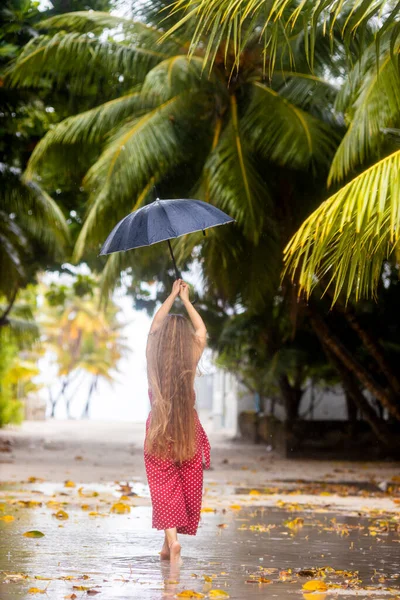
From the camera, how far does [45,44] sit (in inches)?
567

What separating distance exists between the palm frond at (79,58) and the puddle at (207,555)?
703cm

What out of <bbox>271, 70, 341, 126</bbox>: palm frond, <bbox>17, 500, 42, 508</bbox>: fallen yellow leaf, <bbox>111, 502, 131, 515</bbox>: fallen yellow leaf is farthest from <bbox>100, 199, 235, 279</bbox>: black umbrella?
<bbox>271, 70, 341, 126</bbox>: palm frond

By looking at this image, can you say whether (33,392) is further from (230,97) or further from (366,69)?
(366,69)

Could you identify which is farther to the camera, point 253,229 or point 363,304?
point 363,304

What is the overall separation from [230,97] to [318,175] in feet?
5.66

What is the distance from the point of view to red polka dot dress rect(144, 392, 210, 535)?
21.4 ft

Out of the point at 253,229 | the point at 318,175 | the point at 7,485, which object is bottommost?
the point at 7,485

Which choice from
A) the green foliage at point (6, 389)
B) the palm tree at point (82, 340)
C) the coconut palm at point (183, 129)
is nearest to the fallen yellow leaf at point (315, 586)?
the coconut palm at point (183, 129)

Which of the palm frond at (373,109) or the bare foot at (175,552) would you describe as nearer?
the bare foot at (175,552)

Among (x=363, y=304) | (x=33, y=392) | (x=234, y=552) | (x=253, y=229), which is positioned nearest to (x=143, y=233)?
(x=234, y=552)

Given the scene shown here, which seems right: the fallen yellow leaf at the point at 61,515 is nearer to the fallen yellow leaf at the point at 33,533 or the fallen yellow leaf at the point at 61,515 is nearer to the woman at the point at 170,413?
the fallen yellow leaf at the point at 33,533

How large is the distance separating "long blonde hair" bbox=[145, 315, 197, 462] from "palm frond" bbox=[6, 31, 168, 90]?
874 cm

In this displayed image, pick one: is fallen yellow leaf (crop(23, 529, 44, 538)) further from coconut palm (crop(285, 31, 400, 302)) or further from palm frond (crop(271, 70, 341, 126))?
palm frond (crop(271, 70, 341, 126))

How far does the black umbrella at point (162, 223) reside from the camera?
681cm
